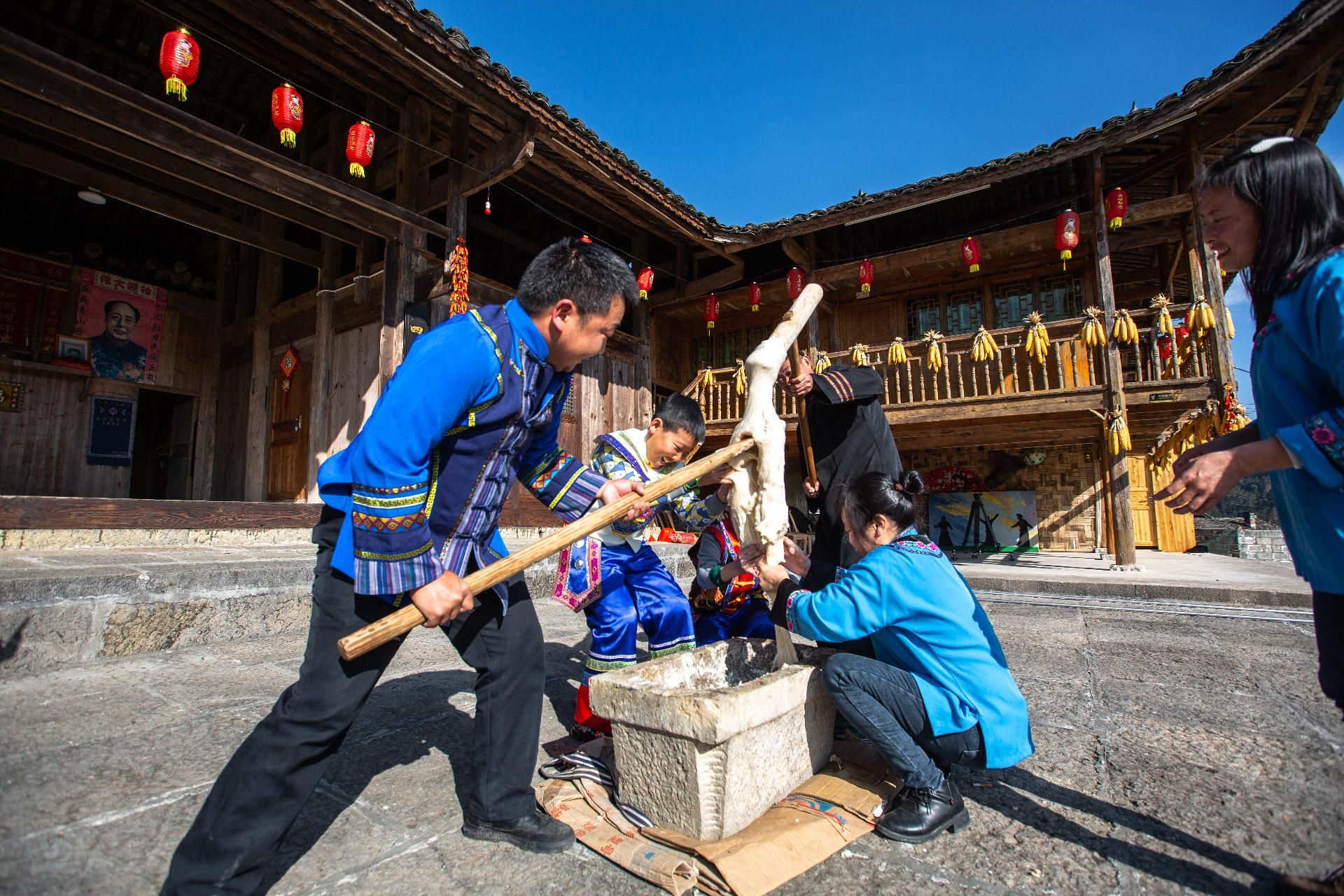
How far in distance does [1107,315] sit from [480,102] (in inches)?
352

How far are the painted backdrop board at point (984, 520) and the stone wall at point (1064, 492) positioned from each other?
172 mm

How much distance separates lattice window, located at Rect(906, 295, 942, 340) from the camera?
12.7m

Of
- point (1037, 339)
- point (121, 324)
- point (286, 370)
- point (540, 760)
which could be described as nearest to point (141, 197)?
point (286, 370)

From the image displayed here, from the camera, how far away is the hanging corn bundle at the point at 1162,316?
29.7 feet

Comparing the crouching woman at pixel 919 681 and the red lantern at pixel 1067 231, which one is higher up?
the red lantern at pixel 1067 231

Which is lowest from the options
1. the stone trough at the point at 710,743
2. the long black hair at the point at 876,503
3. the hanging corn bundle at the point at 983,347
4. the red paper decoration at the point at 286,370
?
the stone trough at the point at 710,743

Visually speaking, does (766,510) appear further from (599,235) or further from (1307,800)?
(599,235)

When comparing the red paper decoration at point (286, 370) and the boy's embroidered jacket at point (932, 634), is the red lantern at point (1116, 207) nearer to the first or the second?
the boy's embroidered jacket at point (932, 634)

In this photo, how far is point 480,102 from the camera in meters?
6.74

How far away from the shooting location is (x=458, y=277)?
721 centimetres

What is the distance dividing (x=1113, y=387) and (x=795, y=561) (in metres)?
9.02

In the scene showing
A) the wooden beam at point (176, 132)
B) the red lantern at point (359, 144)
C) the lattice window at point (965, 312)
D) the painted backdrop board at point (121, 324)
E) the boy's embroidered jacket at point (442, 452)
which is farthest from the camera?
the lattice window at point (965, 312)

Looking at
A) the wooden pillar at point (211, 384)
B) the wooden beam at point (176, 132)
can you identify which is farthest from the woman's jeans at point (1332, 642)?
the wooden pillar at point (211, 384)

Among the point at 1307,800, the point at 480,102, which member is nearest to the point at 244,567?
the point at 480,102
